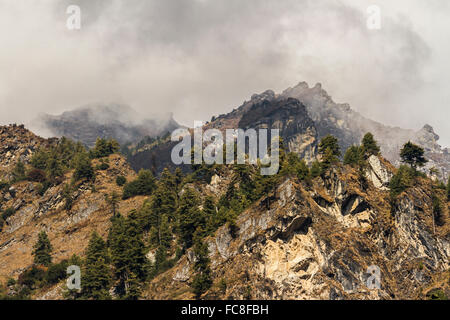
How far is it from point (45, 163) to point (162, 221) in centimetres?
5678

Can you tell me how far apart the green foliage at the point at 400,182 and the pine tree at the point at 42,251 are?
71162mm

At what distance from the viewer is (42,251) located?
99.6 meters

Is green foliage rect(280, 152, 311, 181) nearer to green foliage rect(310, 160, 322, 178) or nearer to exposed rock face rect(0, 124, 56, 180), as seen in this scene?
green foliage rect(310, 160, 322, 178)

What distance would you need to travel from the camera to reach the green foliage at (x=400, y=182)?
95125mm

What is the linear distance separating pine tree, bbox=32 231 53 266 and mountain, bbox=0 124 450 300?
195 cm

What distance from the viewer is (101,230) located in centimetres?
10975

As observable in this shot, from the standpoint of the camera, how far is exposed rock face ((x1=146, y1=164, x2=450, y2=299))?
78.2 m

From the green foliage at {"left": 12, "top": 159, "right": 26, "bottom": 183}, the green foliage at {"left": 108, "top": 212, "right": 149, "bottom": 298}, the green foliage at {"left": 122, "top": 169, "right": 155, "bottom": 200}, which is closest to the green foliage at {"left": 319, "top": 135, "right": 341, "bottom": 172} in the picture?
the green foliage at {"left": 108, "top": 212, "right": 149, "bottom": 298}

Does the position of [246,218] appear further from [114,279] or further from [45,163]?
[45,163]

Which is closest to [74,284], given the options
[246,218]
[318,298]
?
[246,218]

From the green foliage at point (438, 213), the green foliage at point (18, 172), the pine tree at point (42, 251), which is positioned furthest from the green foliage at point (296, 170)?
the green foliage at point (18, 172)

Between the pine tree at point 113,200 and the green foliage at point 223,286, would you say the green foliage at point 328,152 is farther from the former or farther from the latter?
the pine tree at point 113,200

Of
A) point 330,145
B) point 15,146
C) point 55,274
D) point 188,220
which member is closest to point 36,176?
point 15,146
